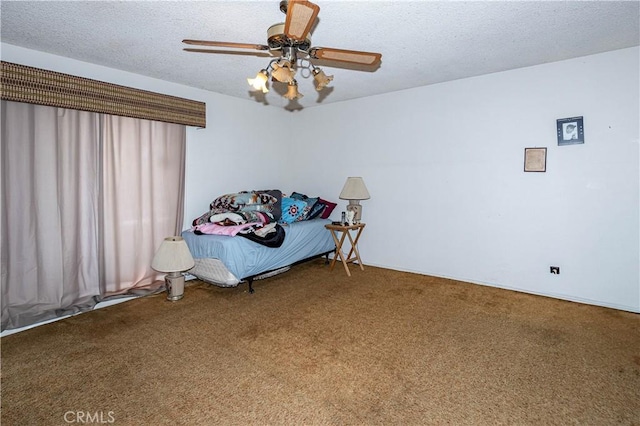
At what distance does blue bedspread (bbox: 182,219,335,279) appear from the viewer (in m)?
3.43

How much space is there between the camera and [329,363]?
2.25m

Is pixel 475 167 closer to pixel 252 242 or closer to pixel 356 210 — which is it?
pixel 356 210

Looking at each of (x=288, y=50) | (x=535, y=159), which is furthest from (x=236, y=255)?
(x=535, y=159)

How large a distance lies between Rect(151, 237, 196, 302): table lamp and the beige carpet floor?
152mm

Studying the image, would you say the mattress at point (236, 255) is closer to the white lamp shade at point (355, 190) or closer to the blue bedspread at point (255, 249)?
the blue bedspread at point (255, 249)

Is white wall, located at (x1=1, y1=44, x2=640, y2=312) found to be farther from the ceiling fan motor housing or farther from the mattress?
the ceiling fan motor housing

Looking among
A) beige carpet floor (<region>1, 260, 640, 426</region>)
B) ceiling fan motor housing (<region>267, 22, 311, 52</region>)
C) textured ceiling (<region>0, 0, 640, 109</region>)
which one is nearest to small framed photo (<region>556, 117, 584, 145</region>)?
textured ceiling (<region>0, 0, 640, 109</region>)

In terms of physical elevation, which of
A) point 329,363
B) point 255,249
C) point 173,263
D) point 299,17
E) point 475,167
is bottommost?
point 329,363

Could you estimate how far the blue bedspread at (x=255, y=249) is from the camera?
3.43 meters

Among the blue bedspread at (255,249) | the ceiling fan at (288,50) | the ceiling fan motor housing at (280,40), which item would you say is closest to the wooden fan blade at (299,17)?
the ceiling fan at (288,50)

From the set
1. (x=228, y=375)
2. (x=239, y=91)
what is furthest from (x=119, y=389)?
(x=239, y=91)

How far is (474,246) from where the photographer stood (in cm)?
395

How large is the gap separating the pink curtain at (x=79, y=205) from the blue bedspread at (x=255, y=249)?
56 centimetres

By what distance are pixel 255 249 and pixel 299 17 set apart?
2482 millimetres
